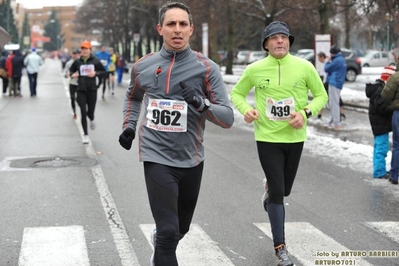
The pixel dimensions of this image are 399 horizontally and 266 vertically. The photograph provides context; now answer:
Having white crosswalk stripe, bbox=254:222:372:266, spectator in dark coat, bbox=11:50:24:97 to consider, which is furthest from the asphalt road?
spectator in dark coat, bbox=11:50:24:97

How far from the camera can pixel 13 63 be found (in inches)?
1087

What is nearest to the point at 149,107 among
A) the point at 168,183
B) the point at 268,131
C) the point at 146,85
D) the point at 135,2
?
the point at 146,85

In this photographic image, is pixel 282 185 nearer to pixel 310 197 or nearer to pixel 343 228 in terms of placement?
pixel 343 228

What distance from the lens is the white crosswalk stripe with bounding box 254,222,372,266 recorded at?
5.74 metres

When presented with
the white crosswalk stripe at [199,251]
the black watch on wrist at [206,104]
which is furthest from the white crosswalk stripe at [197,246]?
the black watch on wrist at [206,104]

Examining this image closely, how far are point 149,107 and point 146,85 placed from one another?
151 mm

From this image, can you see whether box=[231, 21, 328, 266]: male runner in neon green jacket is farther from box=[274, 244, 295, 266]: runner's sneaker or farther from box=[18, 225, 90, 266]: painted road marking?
box=[18, 225, 90, 266]: painted road marking

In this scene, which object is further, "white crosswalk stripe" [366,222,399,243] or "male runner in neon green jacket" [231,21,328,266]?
"white crosswalk stripe" [366,222,399,243]

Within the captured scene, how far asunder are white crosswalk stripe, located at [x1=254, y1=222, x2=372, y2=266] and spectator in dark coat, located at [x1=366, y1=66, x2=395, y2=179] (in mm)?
3115

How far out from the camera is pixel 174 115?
4.44 metres

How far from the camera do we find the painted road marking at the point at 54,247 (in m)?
5.63

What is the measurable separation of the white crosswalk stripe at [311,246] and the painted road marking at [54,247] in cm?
172

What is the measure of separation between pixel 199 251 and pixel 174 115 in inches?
73.7

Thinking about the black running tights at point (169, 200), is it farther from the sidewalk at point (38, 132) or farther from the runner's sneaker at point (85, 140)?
the runner's sneaker at point (85, 140)
